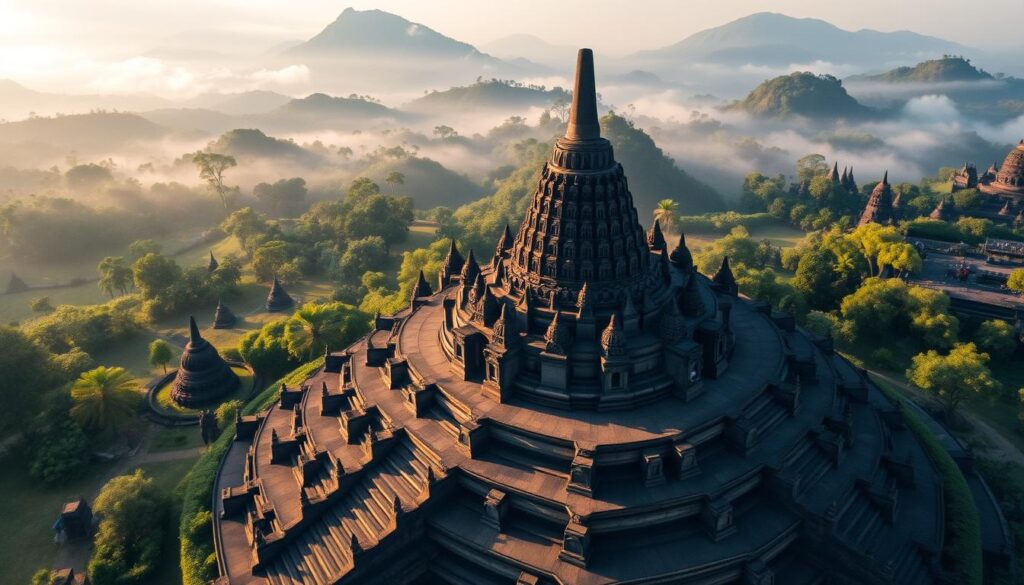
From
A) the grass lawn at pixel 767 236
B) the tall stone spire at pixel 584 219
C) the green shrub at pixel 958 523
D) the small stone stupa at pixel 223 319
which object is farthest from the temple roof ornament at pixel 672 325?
the grass lawn at pixel 767 236

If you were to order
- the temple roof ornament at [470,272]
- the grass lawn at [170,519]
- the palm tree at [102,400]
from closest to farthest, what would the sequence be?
the grass lawn at [170,519], the temple roof ornament at [470,272], the palm tree at [102,400]

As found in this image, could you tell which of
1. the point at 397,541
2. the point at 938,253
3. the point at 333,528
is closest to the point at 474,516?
the point at 397,541

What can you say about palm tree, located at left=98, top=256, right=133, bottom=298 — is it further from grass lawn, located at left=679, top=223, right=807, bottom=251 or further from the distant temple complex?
the distant temple complex

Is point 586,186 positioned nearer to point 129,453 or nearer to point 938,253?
point 129,453

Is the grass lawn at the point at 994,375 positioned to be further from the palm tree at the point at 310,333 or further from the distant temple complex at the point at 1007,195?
the distant temple complex at the point at 1007,195

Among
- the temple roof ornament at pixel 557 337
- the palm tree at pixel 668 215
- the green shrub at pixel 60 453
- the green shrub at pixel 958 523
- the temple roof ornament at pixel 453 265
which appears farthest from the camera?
the palm tree at pixel 668 215

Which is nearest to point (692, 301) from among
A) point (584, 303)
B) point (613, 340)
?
point (613, 340)

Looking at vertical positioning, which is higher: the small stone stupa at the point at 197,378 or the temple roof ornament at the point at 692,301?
the temple roof ornament at the point at 692,301
